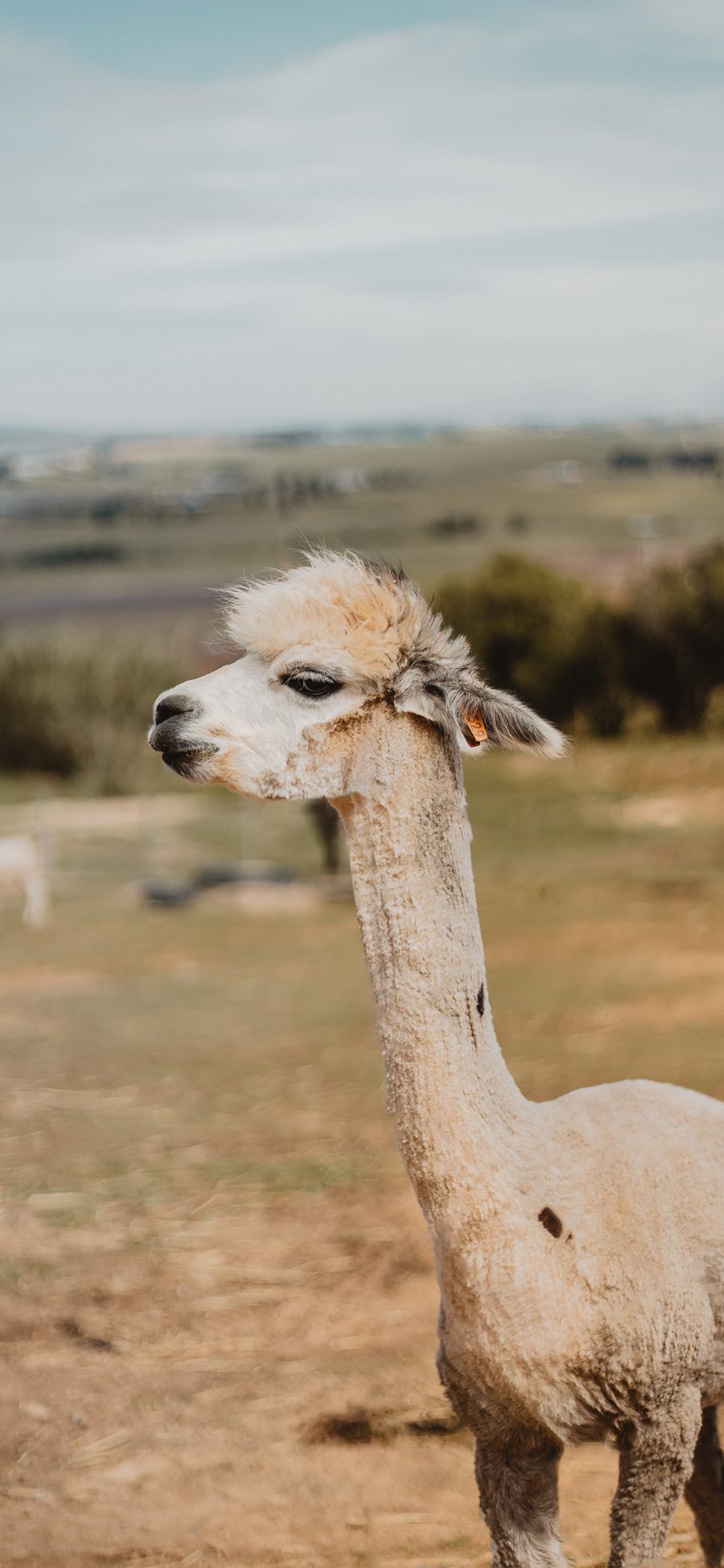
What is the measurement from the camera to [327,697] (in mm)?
2865

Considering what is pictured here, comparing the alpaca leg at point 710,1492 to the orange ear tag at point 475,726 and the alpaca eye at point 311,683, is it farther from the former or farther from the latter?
the alpaca eye at point 311,683

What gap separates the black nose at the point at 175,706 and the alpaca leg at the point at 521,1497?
1552 millimetres

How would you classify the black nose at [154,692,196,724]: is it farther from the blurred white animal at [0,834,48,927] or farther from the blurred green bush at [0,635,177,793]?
the blurred green bush at [0,635,177,793]

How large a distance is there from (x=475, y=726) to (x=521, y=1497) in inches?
61.1

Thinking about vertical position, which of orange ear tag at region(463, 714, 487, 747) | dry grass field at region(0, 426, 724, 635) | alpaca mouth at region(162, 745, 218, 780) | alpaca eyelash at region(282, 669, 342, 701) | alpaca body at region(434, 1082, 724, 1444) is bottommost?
alpaca body at region(434, 1082, 724, 1444)

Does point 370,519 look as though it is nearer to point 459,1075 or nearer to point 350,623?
point 350,623

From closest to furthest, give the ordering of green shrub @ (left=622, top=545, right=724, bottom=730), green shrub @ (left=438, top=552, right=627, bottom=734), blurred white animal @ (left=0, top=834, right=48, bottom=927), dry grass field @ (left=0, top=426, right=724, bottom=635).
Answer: blurred white animal @ (left=0, top=834, right=48, bottom=927) → green shrub @ (left=622, top=545, right=724, bottom=730) → green shrub @ (left=438, top=552, right=627, bottom=734) → dry grass field @ (left=0, top=426, right=724, bottom=635)

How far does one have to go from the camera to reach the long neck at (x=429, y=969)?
281 cm

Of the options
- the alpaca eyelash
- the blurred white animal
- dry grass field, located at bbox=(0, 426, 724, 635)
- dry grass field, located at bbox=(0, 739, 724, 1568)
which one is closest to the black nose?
the alpaca eyelash

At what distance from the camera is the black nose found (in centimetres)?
277

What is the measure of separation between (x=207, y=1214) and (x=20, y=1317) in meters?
1.12

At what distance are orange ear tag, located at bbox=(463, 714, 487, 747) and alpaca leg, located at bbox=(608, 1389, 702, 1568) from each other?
137cm

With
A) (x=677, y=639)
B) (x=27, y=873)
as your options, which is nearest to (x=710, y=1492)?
(x=27, y=873)

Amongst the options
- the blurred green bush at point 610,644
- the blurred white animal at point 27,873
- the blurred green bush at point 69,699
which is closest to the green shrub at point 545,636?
the blurred green bush at point 610,644
